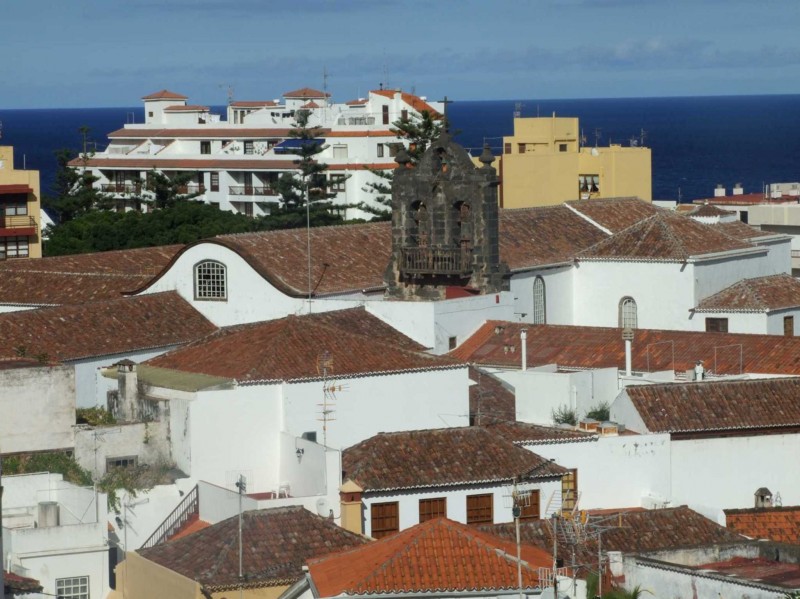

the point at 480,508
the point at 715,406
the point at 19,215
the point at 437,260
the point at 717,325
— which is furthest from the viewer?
the point at 19,215

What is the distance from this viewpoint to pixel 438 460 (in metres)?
33.4

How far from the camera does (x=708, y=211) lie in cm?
6544

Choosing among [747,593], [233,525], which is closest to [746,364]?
[233,525]

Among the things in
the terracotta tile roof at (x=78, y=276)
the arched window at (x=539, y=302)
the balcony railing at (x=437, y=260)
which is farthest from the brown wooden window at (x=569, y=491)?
the terracotta tile roof at (x=78, y=276)

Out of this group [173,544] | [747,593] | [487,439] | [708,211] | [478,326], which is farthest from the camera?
[708,211]

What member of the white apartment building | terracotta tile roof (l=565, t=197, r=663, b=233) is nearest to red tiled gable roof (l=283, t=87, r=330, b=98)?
the white apartment building

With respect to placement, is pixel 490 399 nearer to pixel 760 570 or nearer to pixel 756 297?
pixel 756 297

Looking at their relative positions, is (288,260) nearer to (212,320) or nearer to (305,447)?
(212,320)

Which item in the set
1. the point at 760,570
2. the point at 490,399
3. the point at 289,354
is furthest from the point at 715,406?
the point at 760,570

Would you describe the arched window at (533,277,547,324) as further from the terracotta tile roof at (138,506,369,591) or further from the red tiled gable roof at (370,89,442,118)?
the red tiled gable roof at (370,89,442,118)

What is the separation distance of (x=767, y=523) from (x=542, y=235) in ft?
64.7

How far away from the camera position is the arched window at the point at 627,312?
5122 cm

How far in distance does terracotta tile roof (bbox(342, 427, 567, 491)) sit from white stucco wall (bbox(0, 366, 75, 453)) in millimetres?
6096

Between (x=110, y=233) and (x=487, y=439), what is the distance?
35.6m
